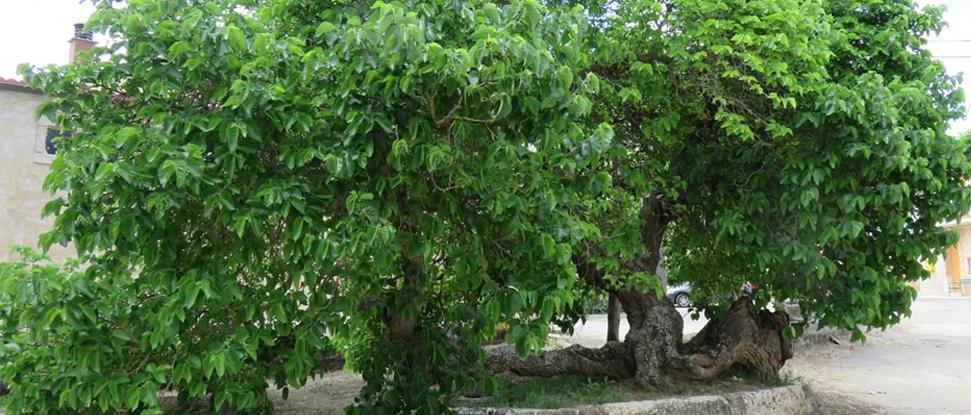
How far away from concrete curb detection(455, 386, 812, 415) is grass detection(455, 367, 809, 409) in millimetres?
236

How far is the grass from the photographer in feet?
22.8

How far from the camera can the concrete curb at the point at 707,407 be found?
257 inches

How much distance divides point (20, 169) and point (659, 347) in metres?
14.2

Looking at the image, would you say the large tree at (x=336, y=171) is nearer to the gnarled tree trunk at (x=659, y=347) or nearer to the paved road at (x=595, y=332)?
the gnarled tree trunk at (x=659, y=347)

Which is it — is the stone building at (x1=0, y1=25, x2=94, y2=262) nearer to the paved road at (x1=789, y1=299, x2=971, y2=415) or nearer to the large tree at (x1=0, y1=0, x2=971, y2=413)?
the large tree at (x1=0, y1=0, x2=971, y2=413)

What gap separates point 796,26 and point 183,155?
445cm

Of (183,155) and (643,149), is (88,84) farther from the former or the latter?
(643,149)

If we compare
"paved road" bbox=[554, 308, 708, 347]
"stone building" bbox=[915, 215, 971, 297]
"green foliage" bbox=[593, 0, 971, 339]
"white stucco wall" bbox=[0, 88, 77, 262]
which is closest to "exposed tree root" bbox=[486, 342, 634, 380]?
"green foliage" bbox=[593, 0, 971, 339]

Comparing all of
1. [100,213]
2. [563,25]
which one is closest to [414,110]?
[563,25]

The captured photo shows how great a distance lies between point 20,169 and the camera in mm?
15305

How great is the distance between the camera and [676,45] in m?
5.81

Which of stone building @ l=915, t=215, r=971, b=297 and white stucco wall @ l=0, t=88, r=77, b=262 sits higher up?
white stucco wall @ l=0, t=88, r=77, b=262

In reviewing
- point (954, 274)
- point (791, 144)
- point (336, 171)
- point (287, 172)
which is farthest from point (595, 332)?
point (954, 274)

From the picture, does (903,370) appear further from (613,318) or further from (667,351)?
(667,351)
